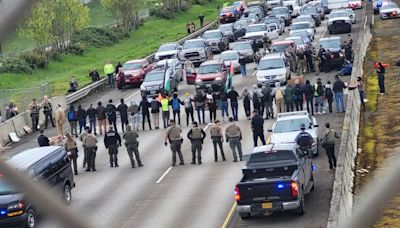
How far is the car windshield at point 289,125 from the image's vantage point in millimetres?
26031

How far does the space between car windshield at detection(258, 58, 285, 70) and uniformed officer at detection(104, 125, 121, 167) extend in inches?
539

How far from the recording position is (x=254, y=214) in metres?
18.9

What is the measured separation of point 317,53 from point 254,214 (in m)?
25.8

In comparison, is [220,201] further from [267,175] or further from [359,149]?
[359,149]

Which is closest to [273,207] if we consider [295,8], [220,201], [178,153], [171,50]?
[220,201]

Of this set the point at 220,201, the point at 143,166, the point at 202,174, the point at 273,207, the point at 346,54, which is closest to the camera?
the point at 273,207

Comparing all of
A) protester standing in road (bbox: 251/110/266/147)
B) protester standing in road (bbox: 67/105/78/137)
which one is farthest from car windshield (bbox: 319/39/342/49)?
protester standing in road (bbox: 251/110/266/147)

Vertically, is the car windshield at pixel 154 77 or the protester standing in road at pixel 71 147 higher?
the protester standing in road at pixel 71 147

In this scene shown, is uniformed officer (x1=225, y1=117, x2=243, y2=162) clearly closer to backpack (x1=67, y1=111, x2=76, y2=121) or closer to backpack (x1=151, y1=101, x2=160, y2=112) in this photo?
backpack (x1=151, y1=101, x2=160, y2=112)

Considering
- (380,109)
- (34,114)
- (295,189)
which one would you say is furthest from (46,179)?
(380,109)

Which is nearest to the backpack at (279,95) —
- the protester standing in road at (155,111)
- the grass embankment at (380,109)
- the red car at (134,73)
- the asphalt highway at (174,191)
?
A: the asphalt highway at (174,191)

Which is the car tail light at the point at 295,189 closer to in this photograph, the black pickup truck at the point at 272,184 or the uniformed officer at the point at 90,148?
the black pickup truck at the point at 272,184

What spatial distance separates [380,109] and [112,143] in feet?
39.2

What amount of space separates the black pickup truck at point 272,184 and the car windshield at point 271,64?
19.1 metres
